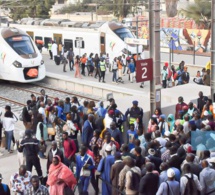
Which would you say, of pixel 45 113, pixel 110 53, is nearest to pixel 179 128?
pixel 45 113

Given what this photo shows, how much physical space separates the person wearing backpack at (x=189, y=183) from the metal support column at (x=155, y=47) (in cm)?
598

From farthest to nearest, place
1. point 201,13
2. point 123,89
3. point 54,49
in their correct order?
point 201,13
point 54,49
point 123,89

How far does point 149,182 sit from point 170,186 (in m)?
0.38

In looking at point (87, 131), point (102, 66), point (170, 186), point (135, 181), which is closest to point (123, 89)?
point (102, 66)

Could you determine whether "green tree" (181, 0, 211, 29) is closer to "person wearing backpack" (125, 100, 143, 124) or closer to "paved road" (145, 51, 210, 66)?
"paved road" (145, 51, 210, 66)

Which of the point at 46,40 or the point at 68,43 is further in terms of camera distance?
the point at 46,40

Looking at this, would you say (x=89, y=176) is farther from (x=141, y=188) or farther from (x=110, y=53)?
(x=110, y=53)

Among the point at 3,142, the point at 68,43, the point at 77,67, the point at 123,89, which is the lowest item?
the point at 123,89

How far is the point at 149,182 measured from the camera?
8820mm

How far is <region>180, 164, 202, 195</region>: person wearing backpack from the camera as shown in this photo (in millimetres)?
8750

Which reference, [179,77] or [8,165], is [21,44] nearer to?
[179,77]

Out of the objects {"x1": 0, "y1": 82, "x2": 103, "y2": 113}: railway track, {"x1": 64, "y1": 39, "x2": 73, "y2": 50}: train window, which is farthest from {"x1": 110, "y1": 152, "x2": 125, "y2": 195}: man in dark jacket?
{"x1": 64, "y1": 39, "x2": 73, "y2": 50}: train window

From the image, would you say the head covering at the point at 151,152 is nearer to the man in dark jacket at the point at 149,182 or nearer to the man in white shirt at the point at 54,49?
the man in dark jacket at the point at 149,182

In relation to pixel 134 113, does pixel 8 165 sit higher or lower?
lower
